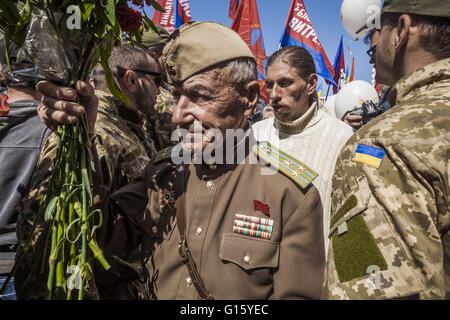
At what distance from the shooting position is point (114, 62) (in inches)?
111

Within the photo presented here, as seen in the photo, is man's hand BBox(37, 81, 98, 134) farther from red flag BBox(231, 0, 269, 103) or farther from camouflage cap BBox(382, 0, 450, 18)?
red flag BBox(231, 0, 269, 103)

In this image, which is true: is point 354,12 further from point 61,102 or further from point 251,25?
point 61,102

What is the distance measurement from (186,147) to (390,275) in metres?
1.13

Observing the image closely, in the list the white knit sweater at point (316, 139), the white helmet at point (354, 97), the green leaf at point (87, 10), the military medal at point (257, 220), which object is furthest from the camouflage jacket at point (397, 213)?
the white helmet at point (354, 97)

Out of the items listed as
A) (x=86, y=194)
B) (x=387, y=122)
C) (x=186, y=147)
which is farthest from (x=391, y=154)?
(x=86, y=194)

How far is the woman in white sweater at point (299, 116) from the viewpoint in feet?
9.98

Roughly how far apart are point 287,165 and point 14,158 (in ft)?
5.59

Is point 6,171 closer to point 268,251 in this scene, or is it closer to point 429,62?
point 268,251

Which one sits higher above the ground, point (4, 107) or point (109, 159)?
point (4, 107)

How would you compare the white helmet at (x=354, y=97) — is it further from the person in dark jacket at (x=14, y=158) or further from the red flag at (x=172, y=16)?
the person in dark jacket at (x=14, y=158)

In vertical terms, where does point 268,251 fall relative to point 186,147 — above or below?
below

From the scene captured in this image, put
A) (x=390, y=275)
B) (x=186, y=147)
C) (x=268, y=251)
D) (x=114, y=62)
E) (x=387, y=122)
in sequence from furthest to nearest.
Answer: (x=114, y=62)
(x=186, y=147)
(x=268, y=251)
(x=387, y=122)
(x=390, y=275)

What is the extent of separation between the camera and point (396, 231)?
1187 mm

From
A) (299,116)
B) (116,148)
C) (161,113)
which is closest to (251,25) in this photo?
(161,113)
